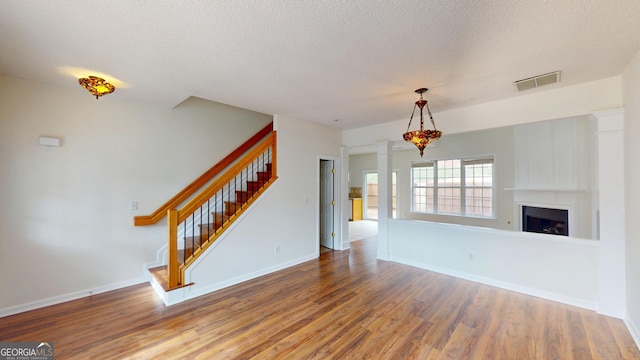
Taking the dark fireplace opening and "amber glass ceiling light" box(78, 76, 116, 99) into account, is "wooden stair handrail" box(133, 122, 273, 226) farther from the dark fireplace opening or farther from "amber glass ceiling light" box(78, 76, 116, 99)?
the dark fireplace opening

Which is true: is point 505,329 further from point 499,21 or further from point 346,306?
point 499,21

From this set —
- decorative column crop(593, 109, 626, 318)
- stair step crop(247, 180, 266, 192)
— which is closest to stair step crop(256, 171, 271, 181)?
stair step crop(247, 180, 266, 192)

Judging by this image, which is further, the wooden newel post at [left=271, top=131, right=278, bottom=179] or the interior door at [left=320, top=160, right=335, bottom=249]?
the interior door at [left=320, top=160, right=335, bottom=249]

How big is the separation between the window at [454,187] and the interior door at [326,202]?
358 centimetres

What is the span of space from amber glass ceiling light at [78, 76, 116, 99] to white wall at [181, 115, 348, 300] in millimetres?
2221

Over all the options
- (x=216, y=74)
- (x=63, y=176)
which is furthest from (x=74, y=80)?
(x=216, y=74)

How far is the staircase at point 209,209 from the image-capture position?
10.00 ft

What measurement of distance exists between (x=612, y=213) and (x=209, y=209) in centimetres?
552

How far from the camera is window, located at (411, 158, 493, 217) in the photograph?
253 inches

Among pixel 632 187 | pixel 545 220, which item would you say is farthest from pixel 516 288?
pixel 545 220

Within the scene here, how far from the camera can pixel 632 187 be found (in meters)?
2.39

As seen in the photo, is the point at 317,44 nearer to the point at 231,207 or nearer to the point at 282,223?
the point at 282,223

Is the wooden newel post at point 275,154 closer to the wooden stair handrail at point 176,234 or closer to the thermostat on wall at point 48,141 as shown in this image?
the wooden stair handrail at point 176,234

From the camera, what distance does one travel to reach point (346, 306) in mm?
2920
